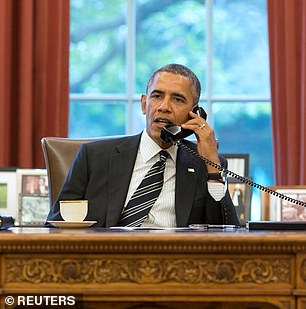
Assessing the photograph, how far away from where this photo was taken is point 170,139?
3.03 m

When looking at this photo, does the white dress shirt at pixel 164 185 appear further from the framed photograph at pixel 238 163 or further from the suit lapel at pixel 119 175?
the framed photograph at pixel 238 163

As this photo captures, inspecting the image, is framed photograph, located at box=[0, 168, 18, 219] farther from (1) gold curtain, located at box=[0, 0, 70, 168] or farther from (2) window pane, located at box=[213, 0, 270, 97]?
(2) window pane, located at box=[213, 0, 270, 97]

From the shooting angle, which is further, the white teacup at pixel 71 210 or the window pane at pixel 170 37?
the window pane at pixel 170 37

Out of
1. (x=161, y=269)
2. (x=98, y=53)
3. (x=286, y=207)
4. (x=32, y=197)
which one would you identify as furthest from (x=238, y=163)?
(x=161, y=269)

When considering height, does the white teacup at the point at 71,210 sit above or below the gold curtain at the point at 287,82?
below

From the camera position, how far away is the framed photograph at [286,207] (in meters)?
3.84

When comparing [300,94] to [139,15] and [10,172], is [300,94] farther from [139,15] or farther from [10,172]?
[10,172]

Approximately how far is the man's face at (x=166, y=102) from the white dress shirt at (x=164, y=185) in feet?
0.14

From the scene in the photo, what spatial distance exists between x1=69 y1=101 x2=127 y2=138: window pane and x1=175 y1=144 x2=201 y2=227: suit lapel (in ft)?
6.10

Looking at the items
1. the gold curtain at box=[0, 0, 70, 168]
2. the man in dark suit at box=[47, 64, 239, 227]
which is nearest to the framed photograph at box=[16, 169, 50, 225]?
the gold curtain at box=[0, 0, 70, 168]

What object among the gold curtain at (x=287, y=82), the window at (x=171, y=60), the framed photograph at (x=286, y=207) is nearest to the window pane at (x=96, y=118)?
the window at (x=171, y=60)

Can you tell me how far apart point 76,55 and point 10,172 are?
1.26 m

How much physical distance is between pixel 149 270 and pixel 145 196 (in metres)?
1.20

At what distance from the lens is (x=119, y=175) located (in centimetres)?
309
